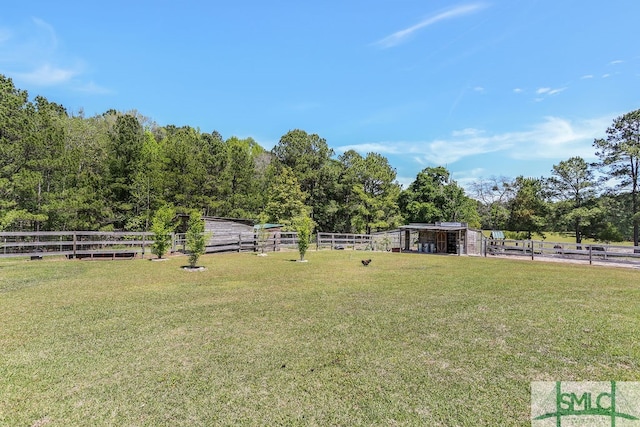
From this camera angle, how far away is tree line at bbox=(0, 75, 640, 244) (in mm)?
17672

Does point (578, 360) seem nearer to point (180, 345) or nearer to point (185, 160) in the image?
point (180, 345)

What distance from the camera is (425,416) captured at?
286 cm

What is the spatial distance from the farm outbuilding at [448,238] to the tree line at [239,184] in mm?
10004

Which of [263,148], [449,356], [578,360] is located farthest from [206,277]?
[263,148]

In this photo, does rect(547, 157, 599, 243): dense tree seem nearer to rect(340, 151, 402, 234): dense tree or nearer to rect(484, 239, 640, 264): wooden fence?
rect(484, 239, 640, 264): wooden fence

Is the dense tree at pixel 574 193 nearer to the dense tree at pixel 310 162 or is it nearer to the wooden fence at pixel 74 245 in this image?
the dense tree at pixel 310 162

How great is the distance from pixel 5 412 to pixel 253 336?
2.69 meters

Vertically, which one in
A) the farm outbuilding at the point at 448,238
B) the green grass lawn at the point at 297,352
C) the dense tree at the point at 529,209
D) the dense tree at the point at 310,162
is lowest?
the green grass lawn at the point at 297,352

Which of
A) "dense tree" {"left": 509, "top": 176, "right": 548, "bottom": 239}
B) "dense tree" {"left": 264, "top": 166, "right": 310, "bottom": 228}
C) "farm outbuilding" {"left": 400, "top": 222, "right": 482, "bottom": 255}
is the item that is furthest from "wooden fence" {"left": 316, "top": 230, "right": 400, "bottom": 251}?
"dense tree" {"left": 509, "top": 176, "right": 548, "bottom": 239}

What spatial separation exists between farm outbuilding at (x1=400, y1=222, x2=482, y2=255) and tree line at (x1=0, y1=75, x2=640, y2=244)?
10.0 m

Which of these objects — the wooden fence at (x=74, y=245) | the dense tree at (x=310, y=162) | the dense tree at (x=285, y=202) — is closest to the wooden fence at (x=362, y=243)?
the dense tree at (x=285, y=202)
